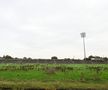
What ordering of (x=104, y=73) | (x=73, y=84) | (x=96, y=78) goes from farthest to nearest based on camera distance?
(x=104, y=73) → (x=96, y=78) → (x=73, y=84)

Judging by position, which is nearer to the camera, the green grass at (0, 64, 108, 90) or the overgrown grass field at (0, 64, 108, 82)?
the green grass at (0, 64, 108, 90)

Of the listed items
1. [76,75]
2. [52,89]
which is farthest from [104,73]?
[52,89]

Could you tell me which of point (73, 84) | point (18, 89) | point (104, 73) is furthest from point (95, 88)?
point (104, 73)

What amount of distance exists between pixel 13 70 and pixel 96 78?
1453 cm

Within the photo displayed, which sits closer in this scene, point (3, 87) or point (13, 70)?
point (3, 87)

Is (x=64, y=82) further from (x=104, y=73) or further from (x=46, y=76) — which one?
(x=104, y=73)

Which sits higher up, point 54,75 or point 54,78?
point 54,75

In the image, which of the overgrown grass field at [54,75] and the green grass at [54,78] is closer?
the green grass at [54,78]

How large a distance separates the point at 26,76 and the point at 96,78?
33.6 feet

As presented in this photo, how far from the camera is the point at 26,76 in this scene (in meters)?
47.8

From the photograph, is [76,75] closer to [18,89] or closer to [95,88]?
[95,88]

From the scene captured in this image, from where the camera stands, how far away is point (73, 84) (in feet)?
133

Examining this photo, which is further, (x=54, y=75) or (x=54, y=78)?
(x=54, y=75)

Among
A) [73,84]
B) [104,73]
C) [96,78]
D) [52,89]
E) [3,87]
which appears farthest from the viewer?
[104,73]
